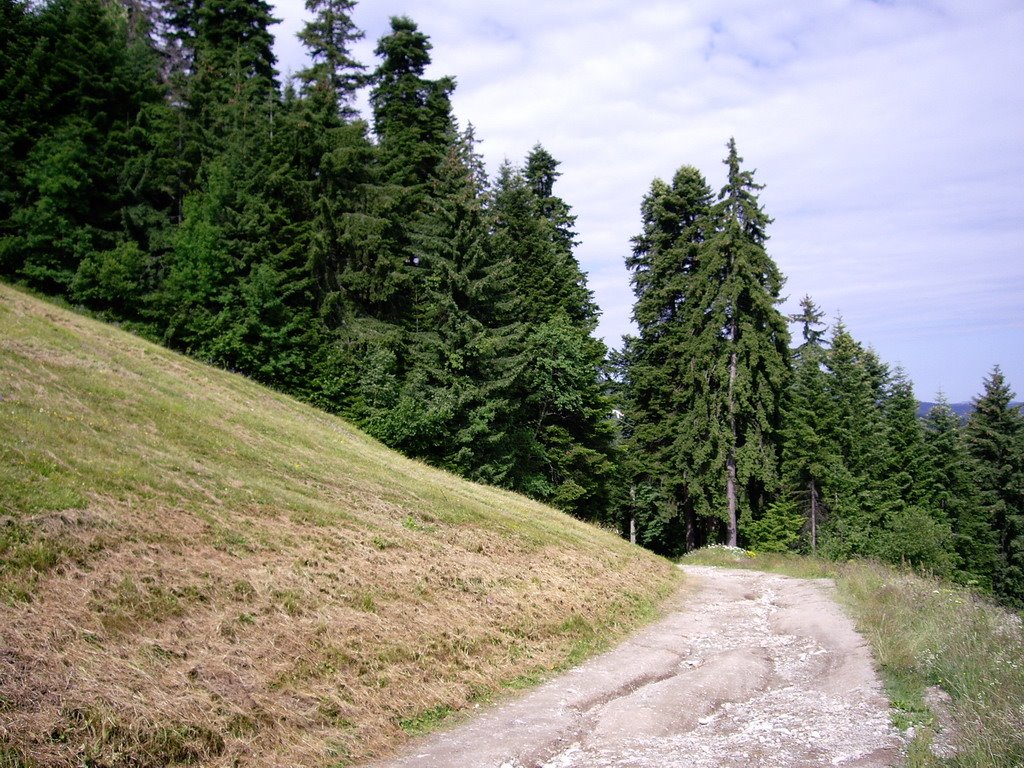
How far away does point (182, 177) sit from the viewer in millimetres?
33969

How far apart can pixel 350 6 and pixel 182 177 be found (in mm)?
14046

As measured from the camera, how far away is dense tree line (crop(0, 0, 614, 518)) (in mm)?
29938

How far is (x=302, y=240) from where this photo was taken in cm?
3325

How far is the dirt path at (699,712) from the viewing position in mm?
6895

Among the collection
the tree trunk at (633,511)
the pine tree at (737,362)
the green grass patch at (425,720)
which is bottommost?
the tree trunk at (633,511)

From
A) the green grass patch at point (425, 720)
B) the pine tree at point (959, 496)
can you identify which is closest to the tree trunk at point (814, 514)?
the pine tree at point (959, 496)

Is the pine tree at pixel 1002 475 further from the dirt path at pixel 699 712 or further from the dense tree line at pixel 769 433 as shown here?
the dirt path at pixel 699 712

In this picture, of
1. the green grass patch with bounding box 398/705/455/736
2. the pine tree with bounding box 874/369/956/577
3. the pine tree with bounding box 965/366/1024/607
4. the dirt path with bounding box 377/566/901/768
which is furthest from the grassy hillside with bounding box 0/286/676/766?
the pine tree with bounding box 965/366/1024/607

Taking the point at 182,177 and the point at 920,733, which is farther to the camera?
the point at 182,177

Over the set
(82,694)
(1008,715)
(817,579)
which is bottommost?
(817,579)

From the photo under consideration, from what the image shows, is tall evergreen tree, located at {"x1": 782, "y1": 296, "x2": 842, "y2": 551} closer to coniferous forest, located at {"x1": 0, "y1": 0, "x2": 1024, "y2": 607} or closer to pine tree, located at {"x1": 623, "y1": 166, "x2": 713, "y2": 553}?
coniferous forest, located at {"x1": 0, "y1": 0, "x2": 1024, "y2": 607}

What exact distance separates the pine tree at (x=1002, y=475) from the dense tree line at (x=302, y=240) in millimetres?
29403

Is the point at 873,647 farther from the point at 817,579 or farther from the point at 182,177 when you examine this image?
the point at 182,177

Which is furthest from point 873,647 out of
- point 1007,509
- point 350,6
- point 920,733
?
point 1007,509
